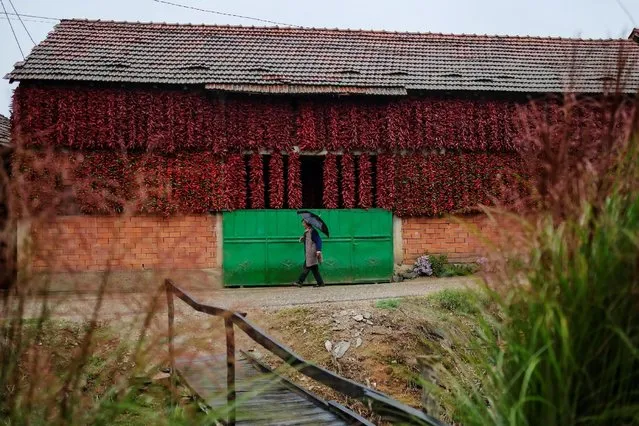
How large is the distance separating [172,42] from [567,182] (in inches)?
564

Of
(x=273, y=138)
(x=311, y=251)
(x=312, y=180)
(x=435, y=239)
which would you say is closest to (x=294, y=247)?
(x=311, y=251)

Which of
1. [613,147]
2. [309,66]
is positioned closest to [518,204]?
[613,147]

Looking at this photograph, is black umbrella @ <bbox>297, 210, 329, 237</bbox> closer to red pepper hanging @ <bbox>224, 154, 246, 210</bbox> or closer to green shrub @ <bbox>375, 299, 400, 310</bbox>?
red pepper hanging @ <bbox>224, 154, 246, 210</bbox>

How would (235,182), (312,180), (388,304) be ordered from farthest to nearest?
(312,180) → (235,182) → (388,304)

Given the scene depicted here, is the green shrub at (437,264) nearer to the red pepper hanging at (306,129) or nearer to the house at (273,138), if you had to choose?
the house at (273,138)

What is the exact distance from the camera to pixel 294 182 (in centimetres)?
1348

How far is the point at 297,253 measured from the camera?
13.3m

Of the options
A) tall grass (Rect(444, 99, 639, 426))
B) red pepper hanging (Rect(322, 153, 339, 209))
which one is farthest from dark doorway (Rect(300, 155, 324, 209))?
tall grass (Rect(444, 99, 639, 426))

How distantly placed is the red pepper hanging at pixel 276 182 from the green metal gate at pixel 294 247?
219 mm

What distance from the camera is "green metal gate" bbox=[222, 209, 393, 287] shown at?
13.1 m

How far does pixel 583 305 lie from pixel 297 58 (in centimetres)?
1357

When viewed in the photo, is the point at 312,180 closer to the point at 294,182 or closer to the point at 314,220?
the point at 294,182

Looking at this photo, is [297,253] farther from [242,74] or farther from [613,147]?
[613,147]

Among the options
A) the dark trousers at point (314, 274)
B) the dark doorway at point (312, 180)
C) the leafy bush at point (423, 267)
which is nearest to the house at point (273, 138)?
the leafy bush at point (423, 267)
